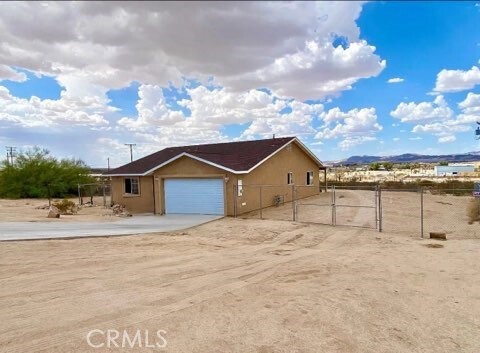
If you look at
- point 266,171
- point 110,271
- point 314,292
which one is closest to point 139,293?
point 110,271

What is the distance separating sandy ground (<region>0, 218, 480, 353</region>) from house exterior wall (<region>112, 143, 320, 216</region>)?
812cm

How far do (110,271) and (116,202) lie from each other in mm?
17990

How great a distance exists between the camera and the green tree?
37031 millimetres

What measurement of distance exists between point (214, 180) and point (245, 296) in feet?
44.8

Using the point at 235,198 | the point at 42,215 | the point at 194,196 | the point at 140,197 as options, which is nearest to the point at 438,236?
the point at 235,198

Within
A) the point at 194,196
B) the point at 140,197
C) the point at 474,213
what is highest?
the point at 194,196

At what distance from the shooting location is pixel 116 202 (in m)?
25.7

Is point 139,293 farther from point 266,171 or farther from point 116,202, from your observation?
point 116,202

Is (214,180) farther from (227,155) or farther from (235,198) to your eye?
(227,155)

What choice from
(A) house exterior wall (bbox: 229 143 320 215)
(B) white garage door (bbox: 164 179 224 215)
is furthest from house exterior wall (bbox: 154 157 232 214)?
(A) house exterior wall (bbox: 229 143 320 215)

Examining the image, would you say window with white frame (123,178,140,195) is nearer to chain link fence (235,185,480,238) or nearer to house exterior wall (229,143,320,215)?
house exterior wall (229,143,320,215)

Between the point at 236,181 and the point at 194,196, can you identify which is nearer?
the point at 236,181

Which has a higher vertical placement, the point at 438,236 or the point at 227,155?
the point at 227,155

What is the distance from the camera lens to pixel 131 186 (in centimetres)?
2462
